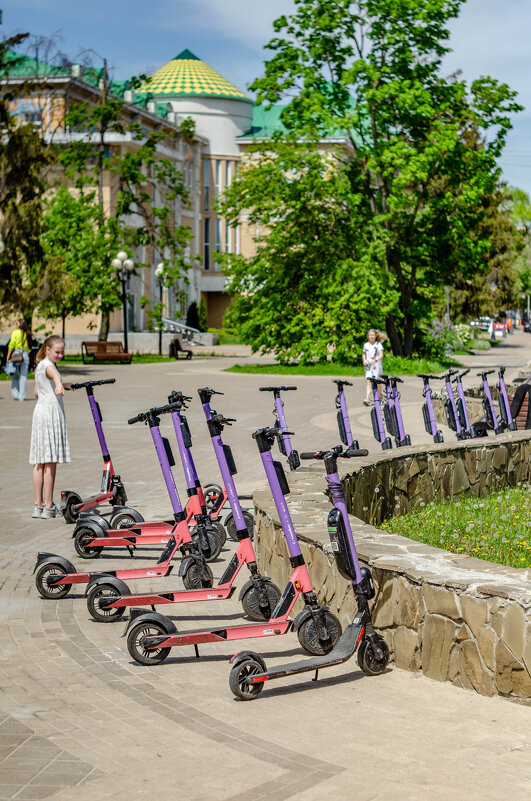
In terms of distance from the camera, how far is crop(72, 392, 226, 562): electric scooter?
8.36 metres

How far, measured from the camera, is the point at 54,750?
488cm

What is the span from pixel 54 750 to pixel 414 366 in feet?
99.1

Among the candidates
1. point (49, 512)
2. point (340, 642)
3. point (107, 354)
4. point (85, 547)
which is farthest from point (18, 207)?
point (340, 642)

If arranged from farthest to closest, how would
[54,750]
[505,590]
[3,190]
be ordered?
1. [3,190]
2. [505,590]
3. [54,750]

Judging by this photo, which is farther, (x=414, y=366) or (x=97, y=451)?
(x=414, y=366)

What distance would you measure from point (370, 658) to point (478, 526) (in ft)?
10.6

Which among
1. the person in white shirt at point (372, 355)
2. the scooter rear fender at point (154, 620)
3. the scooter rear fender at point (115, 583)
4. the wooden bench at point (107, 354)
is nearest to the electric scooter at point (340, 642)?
the scooter rear fender at point (154, 620)

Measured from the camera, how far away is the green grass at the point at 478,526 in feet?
26.6

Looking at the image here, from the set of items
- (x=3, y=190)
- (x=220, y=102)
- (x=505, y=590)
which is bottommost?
(x=505, y=590)

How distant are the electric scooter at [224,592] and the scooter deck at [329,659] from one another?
0.99 metres

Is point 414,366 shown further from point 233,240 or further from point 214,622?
point 233,240

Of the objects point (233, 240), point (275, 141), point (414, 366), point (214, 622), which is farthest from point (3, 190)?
point (233, 240)

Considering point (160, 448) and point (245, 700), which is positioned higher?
point (160, 448)

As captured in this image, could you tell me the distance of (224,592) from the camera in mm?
7086
